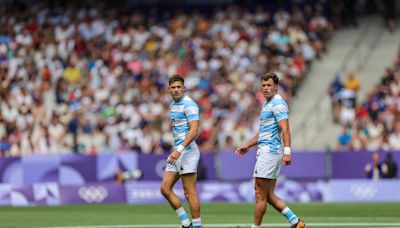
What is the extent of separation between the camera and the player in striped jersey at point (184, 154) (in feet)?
55.5

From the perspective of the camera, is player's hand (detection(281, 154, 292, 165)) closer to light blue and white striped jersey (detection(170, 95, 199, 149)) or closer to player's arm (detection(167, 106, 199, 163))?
player's arm (detection(167, 106, 199, 163))

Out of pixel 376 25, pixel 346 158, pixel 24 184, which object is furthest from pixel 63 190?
pixel 376 25

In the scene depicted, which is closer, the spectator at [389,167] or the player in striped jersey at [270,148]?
the player in striped jersey at [270,148]

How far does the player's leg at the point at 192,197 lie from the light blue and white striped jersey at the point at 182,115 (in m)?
0.53

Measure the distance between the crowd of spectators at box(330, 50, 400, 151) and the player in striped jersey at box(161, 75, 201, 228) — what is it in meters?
14.7

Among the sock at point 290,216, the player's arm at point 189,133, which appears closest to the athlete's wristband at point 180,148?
the player's arm at point 189,133

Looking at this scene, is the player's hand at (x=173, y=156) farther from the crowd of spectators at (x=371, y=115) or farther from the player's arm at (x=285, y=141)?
the crowd of spectators at (x=371, y=115)

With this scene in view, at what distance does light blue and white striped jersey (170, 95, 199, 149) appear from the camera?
1697 cm

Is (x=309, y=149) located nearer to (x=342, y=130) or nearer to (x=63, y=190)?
(x=342, y=130)

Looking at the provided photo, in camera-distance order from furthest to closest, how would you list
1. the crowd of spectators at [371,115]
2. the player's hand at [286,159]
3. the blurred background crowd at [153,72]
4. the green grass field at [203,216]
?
the blurred background crowd at [153,72], the crowd of spectators at [371,115], the green grass field at [203,216], the player's hand at [286,159]

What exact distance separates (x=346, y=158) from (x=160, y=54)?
358 inches

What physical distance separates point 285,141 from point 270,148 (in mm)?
384

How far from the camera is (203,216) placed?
22.7 m

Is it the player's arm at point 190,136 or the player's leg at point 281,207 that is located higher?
the player's arm at point 190,136
